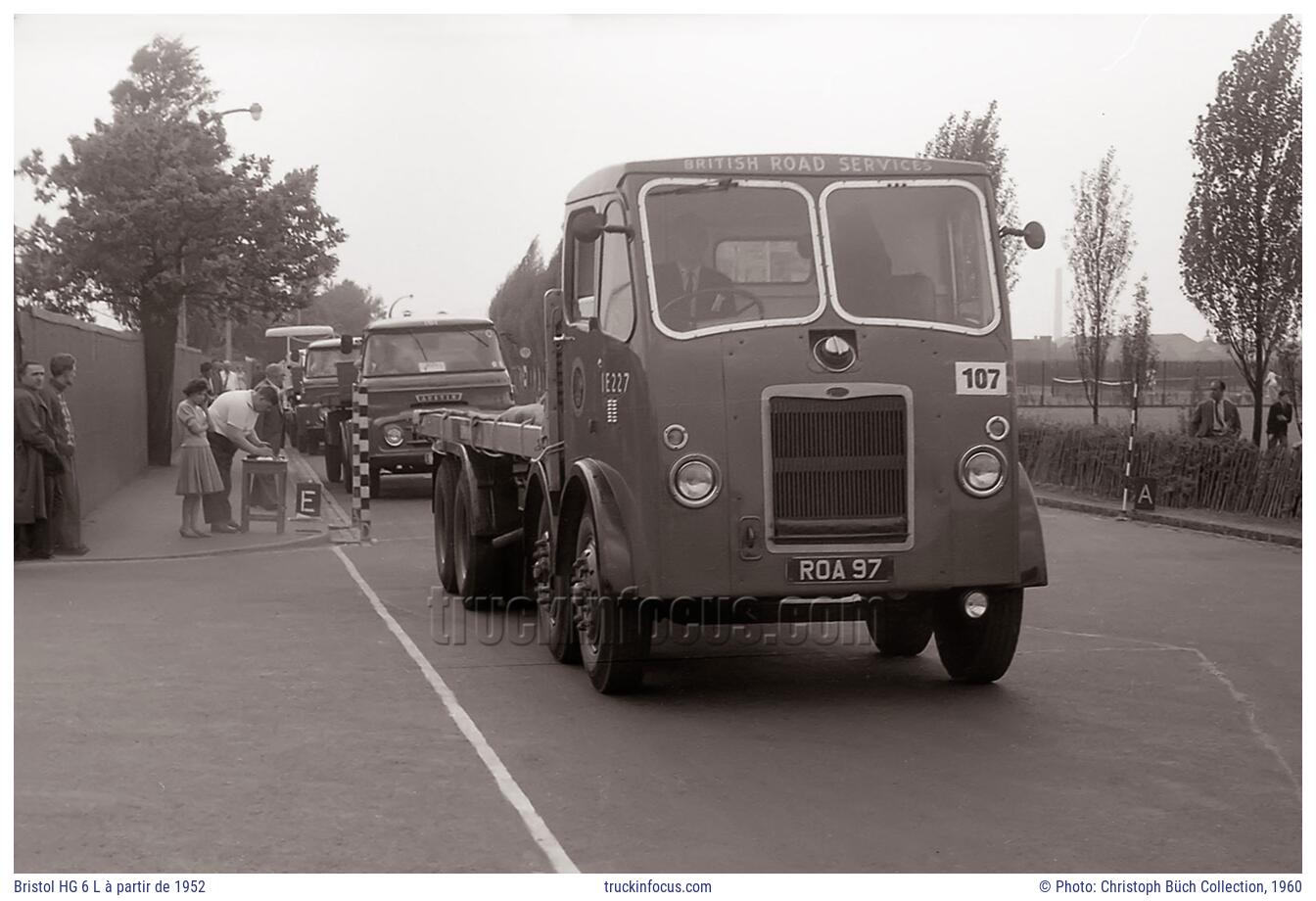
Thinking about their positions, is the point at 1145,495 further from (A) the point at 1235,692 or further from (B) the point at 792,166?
(B) the point at 792,166

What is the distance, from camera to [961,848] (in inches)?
246

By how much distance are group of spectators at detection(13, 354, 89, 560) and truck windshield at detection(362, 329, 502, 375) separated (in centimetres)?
878

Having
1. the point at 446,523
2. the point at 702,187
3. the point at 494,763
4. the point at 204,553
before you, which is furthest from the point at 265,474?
the point at 494,763

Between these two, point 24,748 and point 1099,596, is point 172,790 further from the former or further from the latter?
point 1099,596

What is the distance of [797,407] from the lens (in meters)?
8.82

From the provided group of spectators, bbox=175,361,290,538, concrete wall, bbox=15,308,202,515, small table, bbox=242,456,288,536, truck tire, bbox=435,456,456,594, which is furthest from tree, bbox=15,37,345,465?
truck tire, bbox=435,456,456,594

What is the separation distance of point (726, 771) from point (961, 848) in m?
1.48

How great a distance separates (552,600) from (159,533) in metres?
10.2

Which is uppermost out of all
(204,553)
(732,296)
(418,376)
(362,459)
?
(732,296)

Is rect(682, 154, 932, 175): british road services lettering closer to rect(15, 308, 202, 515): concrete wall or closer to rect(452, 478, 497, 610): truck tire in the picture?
rect(452, 478, 497, 610): truck tire

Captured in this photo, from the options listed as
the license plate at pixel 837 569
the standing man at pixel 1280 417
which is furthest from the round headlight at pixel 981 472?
the standing man at pixel 1280 417

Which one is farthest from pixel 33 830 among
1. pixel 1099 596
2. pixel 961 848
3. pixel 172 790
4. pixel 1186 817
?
pixel 1099 596

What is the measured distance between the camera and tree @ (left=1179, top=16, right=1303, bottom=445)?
23578 millimetres

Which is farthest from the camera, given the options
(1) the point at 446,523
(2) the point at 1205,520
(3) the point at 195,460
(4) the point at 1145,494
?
(4) the point at 1145,494
